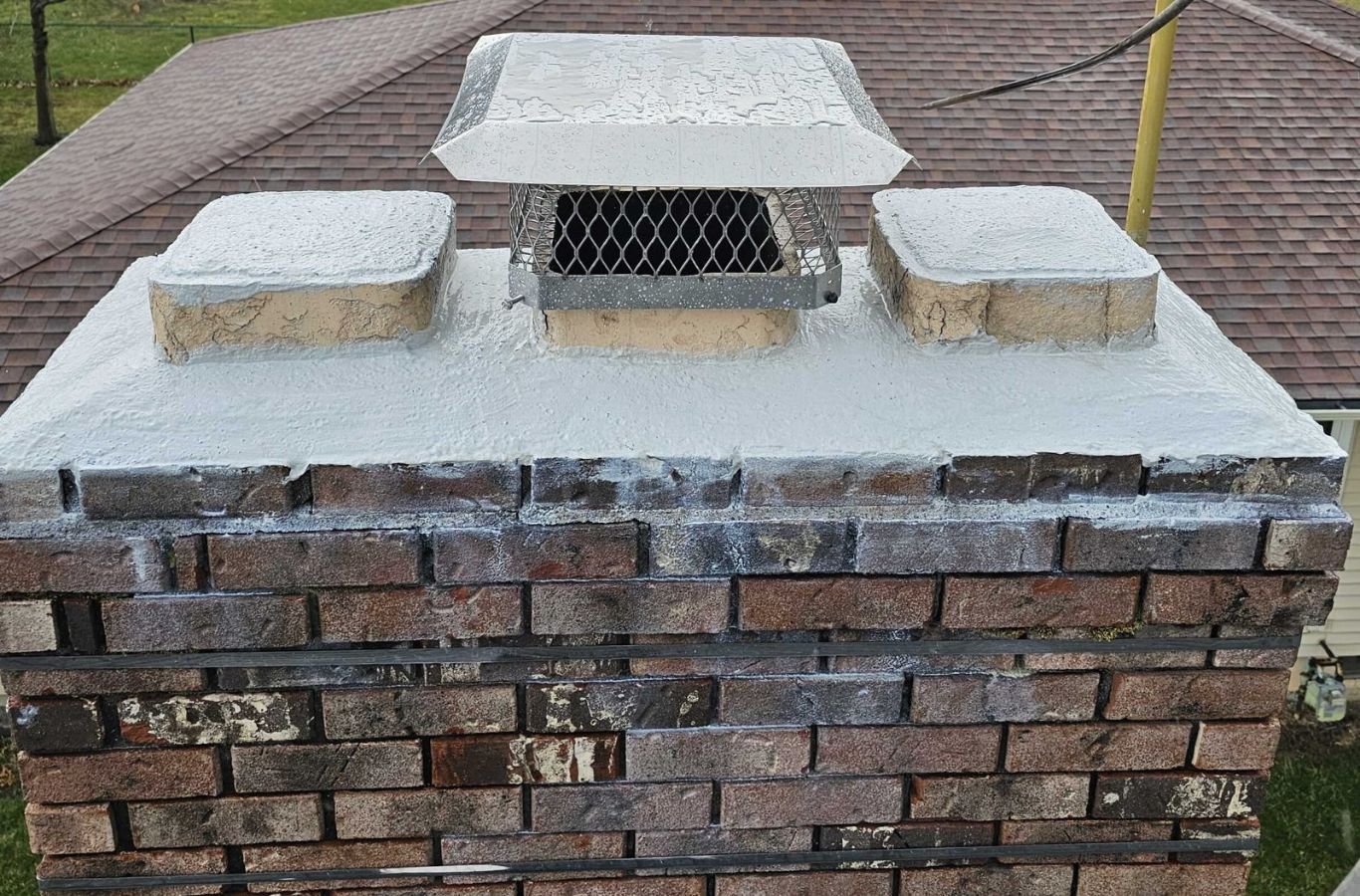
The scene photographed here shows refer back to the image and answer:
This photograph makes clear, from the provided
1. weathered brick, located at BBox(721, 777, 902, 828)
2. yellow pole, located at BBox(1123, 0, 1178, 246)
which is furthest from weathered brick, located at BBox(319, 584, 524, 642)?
yellow pole, located at BBox(1123, 0, 1178, 246)

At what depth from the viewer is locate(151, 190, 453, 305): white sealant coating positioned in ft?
6.25

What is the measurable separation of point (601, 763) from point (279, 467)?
63cm

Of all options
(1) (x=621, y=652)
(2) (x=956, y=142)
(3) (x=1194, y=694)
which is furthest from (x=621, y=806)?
(2) (x=956, y=142)

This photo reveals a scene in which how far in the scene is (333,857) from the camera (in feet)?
6.28

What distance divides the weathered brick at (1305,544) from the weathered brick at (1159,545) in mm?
25

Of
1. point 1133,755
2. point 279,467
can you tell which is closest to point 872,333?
point 1133,755

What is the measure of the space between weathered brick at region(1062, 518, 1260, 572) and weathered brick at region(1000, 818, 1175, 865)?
16.8 inches

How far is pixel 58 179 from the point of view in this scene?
10648mm

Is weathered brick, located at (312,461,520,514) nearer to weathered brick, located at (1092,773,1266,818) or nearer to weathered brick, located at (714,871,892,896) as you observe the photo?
weathered brick, located at (714,871,892,896)

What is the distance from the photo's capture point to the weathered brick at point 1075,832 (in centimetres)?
196

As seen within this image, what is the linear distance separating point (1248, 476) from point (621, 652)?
2.99ft

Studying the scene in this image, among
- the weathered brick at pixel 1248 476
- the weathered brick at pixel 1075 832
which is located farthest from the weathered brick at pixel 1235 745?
the weathered brick at pixel 1248 476

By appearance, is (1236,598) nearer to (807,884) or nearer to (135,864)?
(807,884)

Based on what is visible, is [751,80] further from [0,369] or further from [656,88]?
[0,369]
